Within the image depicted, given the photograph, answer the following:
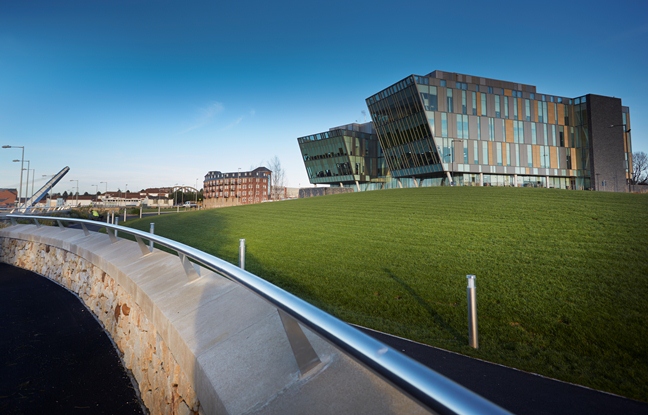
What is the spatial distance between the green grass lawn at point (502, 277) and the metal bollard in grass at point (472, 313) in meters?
0.13

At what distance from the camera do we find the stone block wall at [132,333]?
311cm

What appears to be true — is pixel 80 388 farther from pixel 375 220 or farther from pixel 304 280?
pixel 375 220

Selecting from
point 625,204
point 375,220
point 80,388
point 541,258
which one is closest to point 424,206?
point 375,220

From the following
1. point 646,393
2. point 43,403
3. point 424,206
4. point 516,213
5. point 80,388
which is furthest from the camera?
point 424,206

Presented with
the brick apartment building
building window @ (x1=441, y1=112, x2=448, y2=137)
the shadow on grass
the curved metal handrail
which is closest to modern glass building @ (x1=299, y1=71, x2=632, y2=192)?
building window @ (x1=441, y1=112, x2=448, y2=137)

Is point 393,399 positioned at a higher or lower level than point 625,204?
lower

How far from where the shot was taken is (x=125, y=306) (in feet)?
17.0

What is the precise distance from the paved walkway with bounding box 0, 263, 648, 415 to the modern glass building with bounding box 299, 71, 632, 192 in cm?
4153

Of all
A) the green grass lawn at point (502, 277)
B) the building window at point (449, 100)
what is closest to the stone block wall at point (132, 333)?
the green grass lawn at point (502, 277)

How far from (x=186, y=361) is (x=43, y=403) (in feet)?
8.59

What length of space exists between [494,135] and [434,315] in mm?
46665

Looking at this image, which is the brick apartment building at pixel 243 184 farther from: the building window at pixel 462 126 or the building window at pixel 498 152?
the building window at pixel 498 152

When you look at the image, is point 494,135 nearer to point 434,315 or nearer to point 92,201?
point 434,315

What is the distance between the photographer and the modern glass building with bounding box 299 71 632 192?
43.7 meters
